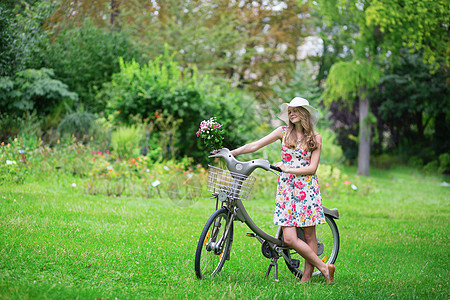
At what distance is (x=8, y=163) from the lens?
7.45 metres

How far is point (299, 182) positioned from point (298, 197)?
0.46ft

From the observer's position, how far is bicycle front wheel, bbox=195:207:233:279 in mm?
4000

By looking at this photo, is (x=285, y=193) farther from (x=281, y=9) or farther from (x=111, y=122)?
(x=281, y=9)

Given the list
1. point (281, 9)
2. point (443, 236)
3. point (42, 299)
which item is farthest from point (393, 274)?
point (281, 9)

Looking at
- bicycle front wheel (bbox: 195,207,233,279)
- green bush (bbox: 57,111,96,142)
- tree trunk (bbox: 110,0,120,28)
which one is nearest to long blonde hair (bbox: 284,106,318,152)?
bicycle front wheel (bbox: 195,207,233,279)

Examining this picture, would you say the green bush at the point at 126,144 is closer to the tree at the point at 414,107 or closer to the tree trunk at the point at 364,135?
the tree trunk at the point at 364,135

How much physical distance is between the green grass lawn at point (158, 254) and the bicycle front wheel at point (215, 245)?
0.36ft

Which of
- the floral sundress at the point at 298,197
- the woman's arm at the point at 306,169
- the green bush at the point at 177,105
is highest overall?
the green bush at the point at 177,105

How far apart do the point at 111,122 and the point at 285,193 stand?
357 inches

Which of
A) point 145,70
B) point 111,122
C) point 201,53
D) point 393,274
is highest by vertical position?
point 201,53

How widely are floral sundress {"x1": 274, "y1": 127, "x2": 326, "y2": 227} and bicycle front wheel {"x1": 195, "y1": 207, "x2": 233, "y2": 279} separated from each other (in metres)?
0.48

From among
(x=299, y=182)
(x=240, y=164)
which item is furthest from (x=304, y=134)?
(x=240, y=164)

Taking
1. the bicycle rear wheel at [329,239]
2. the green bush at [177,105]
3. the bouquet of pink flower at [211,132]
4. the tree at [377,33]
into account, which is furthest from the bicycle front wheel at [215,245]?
the tree at [377,33]

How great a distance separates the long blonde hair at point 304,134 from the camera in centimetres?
421
